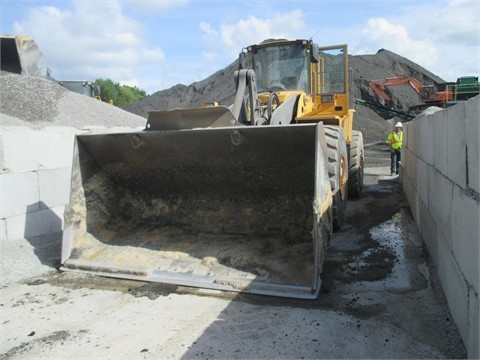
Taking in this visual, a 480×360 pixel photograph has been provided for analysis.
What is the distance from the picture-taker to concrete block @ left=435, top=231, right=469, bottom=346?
9.41 ft

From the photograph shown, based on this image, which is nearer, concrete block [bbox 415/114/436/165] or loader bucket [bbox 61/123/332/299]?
loader bucket [bbox 61/123/332/299]

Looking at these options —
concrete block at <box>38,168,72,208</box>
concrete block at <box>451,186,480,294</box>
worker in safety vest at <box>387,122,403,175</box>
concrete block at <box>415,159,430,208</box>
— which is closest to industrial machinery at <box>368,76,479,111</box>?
worker in safety vest at <box>387,122,403,175</box>

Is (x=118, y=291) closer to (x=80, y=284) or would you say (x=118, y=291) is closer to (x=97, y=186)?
(x=80, y=284)

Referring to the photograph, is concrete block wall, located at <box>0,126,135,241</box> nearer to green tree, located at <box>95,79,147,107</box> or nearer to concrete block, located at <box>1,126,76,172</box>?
concrete block, located at <box>1,126,76,172</box>

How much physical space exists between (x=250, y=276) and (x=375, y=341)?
1.37m

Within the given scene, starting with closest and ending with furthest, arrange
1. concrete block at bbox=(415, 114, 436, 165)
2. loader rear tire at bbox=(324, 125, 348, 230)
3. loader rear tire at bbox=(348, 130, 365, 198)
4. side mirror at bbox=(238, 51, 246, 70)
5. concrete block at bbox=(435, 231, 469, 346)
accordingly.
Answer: concrete block at bbox=(435, 231, 469, 346) < concrete block at bbox=(415, 114, 436, 165) < loader rear tire at bbox=(324, 125, 348, 230) < side mirror at bbox=(238, 51, 246, 70) < loader rear tire at bbox=(348, 130, 365, 198)

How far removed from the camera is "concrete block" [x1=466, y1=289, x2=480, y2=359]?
247cm

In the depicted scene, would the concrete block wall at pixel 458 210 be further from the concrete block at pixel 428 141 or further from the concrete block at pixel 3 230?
the concrete block at pixel 3 230

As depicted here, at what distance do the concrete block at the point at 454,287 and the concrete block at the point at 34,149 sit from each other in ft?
15.7

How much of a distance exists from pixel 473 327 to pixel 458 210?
820 mm

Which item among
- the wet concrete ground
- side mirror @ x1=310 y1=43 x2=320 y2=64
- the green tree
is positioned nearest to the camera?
the wet concrete ground

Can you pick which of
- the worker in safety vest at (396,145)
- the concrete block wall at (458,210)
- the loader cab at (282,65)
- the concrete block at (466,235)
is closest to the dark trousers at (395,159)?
the worker in safety vest at (396,145)

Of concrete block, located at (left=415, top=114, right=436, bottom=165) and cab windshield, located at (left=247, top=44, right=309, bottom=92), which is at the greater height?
cab windshield, located at (left=247, top=44, right=309, bottom=92)

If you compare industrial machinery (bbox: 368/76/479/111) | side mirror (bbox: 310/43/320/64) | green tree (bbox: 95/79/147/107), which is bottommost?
side mirror (bbox: 310/43/320/64)
